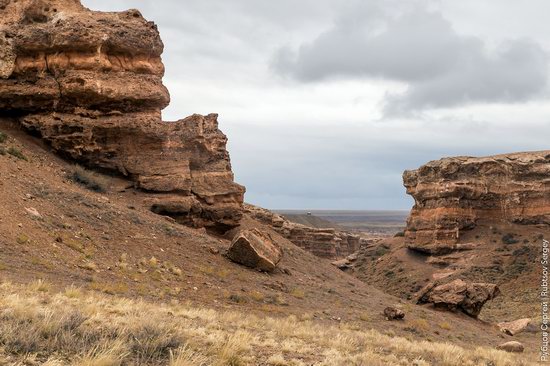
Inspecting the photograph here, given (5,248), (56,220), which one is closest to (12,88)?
(56,220)

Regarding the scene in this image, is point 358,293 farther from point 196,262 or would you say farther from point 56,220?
point 56,220

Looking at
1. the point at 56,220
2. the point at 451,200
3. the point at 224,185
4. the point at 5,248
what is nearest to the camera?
the point at 5,248

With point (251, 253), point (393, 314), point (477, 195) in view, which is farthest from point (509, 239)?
point (251, 253)

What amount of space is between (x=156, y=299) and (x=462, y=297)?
62.0 feet

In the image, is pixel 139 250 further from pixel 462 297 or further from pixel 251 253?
pixel 462 297

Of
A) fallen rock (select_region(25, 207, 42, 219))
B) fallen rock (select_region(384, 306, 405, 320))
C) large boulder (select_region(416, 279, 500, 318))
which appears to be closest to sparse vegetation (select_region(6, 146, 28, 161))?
fallen rock (select_region(25, 207, 42, 219))

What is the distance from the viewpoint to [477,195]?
53750 mm

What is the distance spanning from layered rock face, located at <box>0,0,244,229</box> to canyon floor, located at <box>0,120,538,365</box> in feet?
3.80

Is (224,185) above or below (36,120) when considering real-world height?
below

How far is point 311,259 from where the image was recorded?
33.7m

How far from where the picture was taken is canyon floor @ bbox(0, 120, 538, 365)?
8.02 meters

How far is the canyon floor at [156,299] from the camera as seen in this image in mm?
A: 8023

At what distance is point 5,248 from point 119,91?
44.0ft

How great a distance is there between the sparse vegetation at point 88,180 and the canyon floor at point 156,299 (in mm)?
112
